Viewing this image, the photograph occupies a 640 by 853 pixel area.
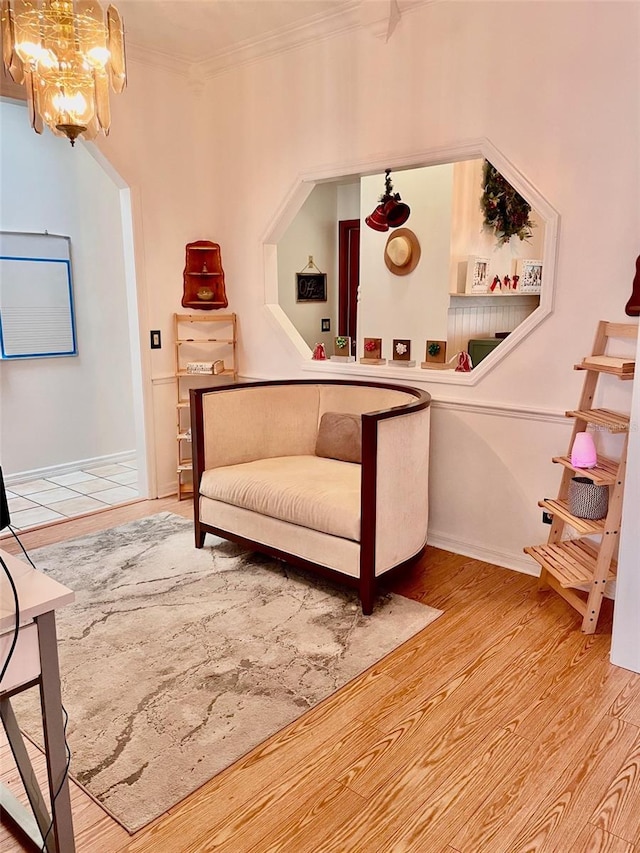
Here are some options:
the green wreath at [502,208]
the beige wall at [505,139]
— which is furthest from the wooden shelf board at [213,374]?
the green wreath at [502,208]

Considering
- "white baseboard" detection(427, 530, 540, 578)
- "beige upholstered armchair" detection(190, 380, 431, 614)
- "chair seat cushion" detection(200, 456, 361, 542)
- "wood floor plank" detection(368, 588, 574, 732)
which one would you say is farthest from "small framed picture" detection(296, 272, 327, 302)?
"wood floor plank" detection(368, 588, 574, 732)

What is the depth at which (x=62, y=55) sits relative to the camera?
2.42m

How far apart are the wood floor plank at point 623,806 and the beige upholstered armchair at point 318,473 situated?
1157 mm

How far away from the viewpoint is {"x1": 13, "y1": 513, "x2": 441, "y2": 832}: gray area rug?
6.25 feet

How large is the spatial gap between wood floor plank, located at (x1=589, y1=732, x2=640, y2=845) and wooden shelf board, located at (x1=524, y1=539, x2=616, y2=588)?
80 centimetres

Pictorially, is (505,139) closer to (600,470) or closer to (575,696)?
(600,470)

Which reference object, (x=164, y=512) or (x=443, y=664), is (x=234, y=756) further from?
(x=164, y=512)

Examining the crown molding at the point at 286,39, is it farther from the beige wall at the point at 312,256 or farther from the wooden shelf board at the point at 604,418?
the wooden shelf board at the point at 604,418

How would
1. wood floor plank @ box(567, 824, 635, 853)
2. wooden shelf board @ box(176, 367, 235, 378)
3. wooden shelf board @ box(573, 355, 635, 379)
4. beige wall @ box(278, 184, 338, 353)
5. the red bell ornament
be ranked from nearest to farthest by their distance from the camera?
wood floor plank @ box(567, 824, 635, 853), wooden shelf board @ box(573, 355, 635, 379), the red bell ornament, wooden shelf board @ box(176, 367, 235, 378), beige wall @ box(278, 184, 338, 353)

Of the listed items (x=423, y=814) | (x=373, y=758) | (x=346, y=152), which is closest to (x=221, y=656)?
(x=373, y=758)

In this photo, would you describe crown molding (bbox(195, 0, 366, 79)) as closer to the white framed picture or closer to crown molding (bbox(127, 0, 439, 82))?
crown molding (bbox(127, 0, 439, 82))

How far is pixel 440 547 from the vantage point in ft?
11.6

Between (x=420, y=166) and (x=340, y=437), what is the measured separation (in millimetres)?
1530

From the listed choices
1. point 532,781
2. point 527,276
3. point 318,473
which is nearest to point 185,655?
point 318,473
